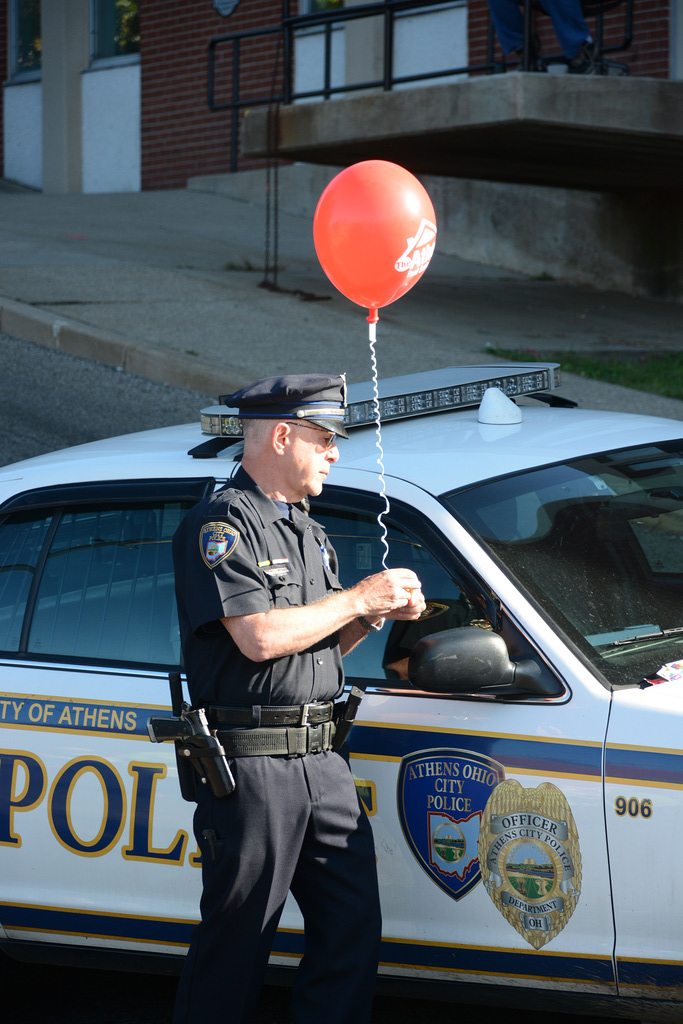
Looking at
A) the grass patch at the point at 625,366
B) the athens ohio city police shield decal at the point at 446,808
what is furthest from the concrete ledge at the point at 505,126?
the athens ohio city police shield decal at the point at 446,808

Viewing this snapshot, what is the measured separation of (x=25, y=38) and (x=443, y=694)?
65.1 feet

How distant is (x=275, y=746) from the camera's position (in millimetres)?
2605

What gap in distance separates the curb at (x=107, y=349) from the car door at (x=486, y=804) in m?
6.32

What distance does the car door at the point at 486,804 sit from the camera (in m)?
2.58

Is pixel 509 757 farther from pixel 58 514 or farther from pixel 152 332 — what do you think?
pixel 152 332

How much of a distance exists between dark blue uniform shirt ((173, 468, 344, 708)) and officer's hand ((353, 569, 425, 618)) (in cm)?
20

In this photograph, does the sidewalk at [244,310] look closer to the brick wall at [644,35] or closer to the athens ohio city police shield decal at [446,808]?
the brick wall at [644,35]

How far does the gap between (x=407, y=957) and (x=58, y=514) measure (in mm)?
1487

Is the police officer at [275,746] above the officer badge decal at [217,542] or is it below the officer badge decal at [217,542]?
below

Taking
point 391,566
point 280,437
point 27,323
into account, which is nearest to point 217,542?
point 280,437

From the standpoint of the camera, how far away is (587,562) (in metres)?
2.93

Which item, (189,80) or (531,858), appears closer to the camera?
(531,858)

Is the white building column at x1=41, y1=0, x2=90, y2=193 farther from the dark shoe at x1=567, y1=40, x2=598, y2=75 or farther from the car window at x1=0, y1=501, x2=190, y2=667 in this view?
the car window at x1=0, y1=501, x2=190, y2=667

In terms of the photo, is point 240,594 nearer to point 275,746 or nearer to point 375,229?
point 275,746
